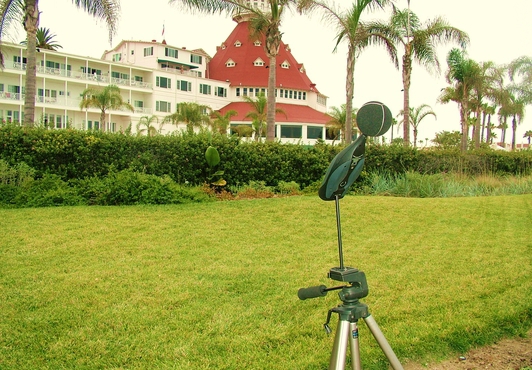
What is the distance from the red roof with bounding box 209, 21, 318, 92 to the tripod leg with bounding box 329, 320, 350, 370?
189 ft

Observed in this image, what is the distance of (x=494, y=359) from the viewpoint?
418 centimetres

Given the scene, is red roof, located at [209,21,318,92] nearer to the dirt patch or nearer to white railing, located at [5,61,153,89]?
white railing, located at [5,61,153,89]

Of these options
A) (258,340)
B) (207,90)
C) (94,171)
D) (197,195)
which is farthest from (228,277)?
(207,90)

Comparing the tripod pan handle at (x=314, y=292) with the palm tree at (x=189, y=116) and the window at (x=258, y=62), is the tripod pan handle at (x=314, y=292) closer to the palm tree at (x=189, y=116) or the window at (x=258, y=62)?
the palm tree at (x=189, y=116)

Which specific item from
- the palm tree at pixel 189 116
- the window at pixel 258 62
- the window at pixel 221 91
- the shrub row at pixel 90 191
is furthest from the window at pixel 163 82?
the shrub row at pixel 90 191

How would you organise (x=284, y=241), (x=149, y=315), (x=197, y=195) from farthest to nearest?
(x=197, y=195) → (x=284, y=241) → (x=149, y=315)

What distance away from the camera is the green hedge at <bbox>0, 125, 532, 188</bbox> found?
1369cm

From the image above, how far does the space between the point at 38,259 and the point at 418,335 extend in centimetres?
522

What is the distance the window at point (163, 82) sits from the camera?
55000mm

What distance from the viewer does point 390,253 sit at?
25.5 feet

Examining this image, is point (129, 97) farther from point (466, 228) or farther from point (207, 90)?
point (466, 228)

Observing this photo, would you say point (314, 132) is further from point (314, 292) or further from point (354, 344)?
point (354, 344)

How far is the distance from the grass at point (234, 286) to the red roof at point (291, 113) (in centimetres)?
4511

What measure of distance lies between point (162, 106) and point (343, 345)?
5518 centimetres
